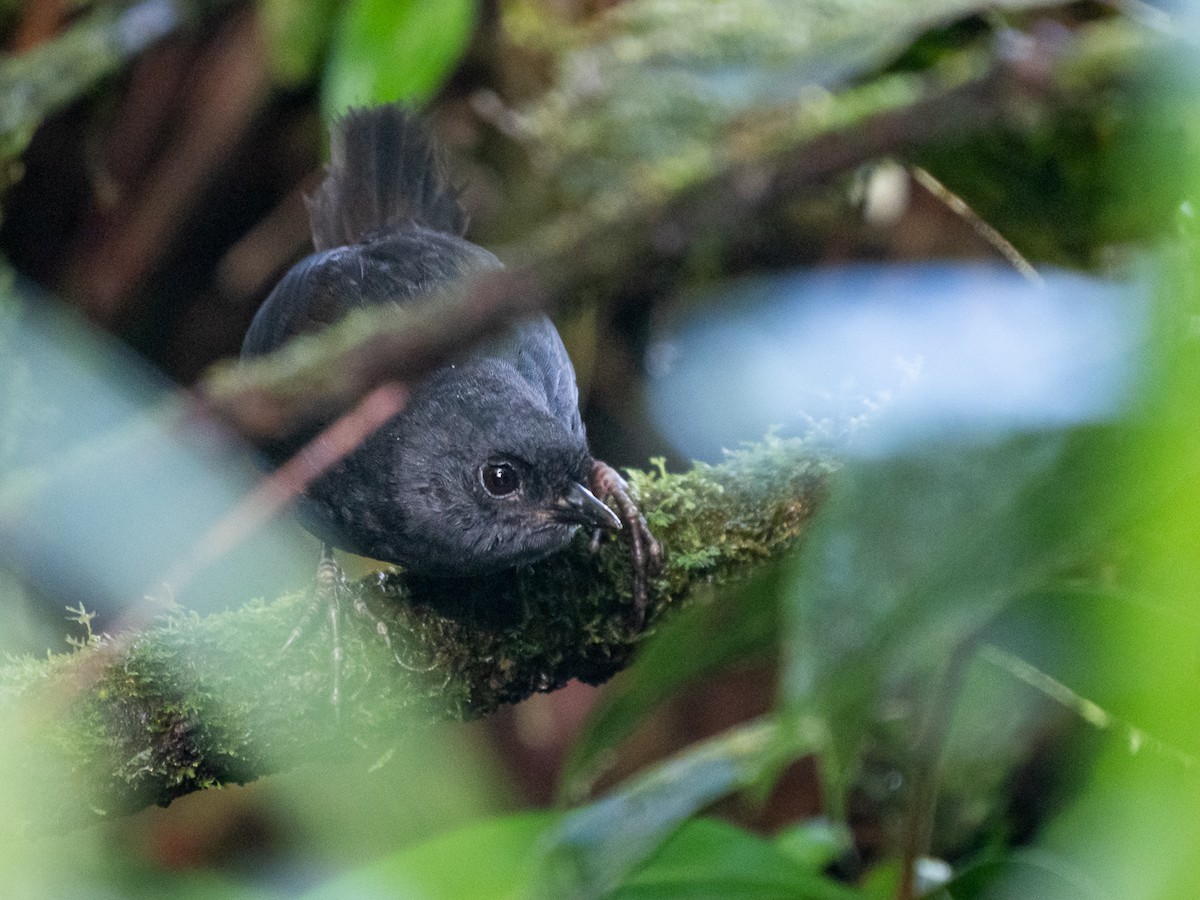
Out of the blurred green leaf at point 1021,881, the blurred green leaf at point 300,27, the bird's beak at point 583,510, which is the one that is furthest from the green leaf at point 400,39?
the blurred green leaf at point 1021,881

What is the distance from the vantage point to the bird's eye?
7.55 feet

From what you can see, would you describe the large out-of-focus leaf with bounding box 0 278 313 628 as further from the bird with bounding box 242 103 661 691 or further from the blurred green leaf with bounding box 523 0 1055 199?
the blurred green leaf with bounding box 523 0 1055 199

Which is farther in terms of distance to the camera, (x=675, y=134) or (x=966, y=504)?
(x=675, y=134)

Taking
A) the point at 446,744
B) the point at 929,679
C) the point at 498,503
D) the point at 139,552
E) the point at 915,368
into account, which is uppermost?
the point at 915,368

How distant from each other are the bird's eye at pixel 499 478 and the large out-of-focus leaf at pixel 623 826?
106 centimetres

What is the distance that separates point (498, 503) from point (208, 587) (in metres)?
0.75

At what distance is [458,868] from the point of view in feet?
4.81

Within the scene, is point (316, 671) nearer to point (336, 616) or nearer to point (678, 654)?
point (336, 616)

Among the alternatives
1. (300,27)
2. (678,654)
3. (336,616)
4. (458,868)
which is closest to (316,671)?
(336,616)

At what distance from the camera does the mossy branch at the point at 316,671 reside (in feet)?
5.19

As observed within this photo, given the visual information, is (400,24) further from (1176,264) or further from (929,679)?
(1176,264)

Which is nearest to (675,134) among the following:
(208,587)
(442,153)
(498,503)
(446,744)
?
(442,153)

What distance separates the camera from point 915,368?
4.46ft

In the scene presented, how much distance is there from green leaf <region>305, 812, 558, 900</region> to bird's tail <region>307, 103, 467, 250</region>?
211 centimetres
